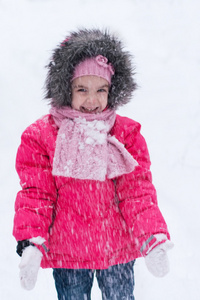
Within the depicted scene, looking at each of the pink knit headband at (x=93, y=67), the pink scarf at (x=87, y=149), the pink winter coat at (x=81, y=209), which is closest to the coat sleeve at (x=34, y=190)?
the pink winter coat at (x=81, y=209)

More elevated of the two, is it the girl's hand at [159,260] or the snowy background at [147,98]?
the snowy background at [147,98]

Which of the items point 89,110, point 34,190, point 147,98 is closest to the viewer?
point 34,190

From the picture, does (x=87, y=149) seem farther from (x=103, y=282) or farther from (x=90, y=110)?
(x=103, y=282)

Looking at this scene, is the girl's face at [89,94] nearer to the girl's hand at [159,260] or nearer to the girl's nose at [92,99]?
the girl's nose at [92,99]

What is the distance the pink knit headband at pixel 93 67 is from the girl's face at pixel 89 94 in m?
0.02

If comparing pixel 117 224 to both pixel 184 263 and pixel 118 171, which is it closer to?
pixel 118 171

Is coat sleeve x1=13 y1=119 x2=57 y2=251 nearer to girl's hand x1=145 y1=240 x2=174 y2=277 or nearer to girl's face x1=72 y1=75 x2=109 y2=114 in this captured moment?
girl's face x1=72 y1=75 x2=109 y2=114

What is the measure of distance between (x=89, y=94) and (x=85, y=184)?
1.68 feet

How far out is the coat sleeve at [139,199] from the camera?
173 cm

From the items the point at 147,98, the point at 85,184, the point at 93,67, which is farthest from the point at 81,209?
the point at 147,98

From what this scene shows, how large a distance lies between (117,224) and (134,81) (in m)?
0.90

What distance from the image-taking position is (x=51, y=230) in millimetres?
1830

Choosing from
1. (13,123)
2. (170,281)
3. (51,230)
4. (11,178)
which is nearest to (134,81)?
(51,230)

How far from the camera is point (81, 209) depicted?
1.81 meters
